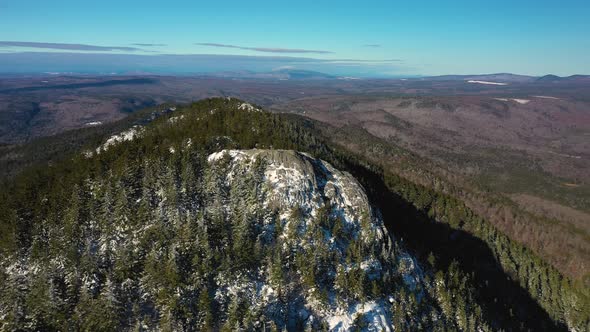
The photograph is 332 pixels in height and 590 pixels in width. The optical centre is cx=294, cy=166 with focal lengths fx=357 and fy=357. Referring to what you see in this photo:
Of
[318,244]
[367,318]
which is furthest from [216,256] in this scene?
[367,318]

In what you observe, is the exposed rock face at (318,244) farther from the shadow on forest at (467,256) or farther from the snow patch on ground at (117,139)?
the snow patch on ground at (117,139)

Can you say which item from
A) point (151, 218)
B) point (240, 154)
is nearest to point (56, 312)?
point (151, 218)

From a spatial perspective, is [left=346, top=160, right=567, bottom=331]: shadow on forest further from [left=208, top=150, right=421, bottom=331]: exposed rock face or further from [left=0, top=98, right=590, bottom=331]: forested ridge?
[left=208, top=150, right=421, bottom=331]: exposed rock face

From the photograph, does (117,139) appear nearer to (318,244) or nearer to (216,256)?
(216,256)

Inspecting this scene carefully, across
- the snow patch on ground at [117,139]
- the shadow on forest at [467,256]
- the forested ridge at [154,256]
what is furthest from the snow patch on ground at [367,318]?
the snow patch on ground at [117,139]

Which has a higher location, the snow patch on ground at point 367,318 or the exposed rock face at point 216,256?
the exposed rock face at point 216,256


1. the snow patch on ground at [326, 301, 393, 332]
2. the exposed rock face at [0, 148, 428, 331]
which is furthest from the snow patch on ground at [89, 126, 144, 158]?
the snow patch on ground at [326, 301, 393, 332]

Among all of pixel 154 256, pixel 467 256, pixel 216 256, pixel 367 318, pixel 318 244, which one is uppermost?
pixel 154 256

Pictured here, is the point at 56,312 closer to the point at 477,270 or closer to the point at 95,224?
the point at 95,224
